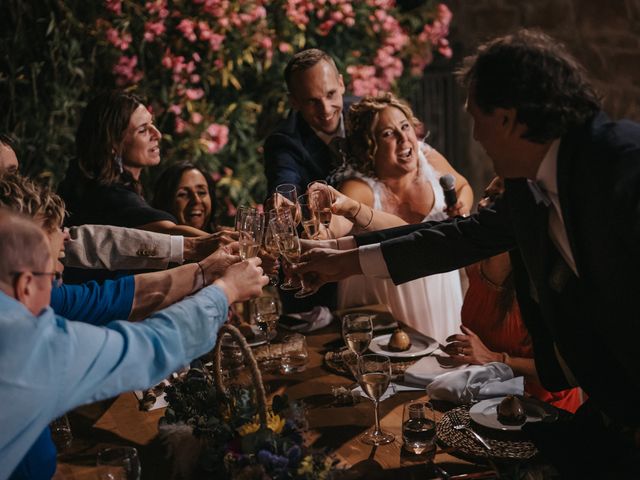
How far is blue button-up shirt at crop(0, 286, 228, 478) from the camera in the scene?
5.04 feet

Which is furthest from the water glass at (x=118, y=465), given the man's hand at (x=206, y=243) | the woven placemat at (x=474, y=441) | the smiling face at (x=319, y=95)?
the smiling face at (x=319, y=95)

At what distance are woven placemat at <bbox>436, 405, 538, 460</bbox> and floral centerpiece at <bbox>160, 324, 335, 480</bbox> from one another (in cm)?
38

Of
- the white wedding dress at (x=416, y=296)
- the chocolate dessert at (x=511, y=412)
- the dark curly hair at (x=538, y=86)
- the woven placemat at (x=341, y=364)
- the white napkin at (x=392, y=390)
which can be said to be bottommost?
the white wedding dress at (x=416, y=296)

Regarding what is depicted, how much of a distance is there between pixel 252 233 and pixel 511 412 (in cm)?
99

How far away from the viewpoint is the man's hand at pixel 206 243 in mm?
3049

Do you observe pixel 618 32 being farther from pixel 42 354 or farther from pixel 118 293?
pixel 42 354

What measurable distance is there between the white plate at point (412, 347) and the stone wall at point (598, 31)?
9.29 feet

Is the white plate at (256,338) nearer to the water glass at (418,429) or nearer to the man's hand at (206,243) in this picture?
the man's hand at (206,243)

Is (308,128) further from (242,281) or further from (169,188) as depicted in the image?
(242,281)

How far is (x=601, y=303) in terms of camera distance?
186cm

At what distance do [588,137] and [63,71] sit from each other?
4101mm

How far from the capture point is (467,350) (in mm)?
2631

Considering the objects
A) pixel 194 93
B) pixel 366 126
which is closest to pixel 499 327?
pixel 366 126

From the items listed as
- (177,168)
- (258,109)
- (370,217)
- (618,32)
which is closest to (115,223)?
(177,168)
